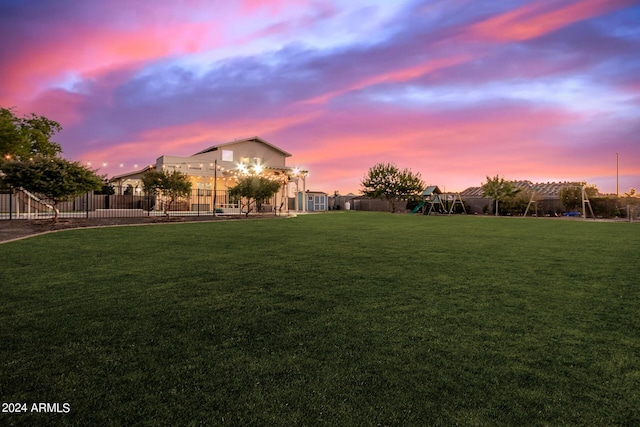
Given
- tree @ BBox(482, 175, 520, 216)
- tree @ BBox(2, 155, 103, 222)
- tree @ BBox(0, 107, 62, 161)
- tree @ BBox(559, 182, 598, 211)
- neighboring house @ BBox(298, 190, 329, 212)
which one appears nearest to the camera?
tree @ BBox(2, 155, 103, 222)

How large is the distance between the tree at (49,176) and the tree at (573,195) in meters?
37.5

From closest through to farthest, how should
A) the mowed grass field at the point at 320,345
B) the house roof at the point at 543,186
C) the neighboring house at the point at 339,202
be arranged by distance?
1. the mowed grass field at the point at 320,345
2. the house roof at the point at 543,186
3. the neighboring house at the point at 339,202

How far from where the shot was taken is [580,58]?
17594 mm

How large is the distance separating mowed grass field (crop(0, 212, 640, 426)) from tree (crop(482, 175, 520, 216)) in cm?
3331

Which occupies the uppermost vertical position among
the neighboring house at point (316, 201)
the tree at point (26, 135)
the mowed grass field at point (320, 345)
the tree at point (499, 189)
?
the tree at point (26, 135)

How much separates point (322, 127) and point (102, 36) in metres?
17.8

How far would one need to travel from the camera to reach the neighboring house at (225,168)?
29188 mm

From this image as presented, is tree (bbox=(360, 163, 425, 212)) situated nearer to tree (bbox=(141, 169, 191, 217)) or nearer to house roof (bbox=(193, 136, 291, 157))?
house roof (bbox=(193, 136, 291, 157))

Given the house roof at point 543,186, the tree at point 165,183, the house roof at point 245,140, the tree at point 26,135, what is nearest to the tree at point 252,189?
the tree at point 165,183

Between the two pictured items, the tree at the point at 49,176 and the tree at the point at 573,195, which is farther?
the tree at the point at 573,195

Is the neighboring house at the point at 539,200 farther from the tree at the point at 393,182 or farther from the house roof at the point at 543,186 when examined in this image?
the tree at the point at 393,182

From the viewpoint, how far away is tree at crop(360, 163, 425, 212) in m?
41.5

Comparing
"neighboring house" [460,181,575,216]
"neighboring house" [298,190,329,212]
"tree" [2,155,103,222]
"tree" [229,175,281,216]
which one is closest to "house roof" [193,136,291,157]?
"neighboring house" [298,190,329,212]

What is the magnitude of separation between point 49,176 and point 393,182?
35105mm
